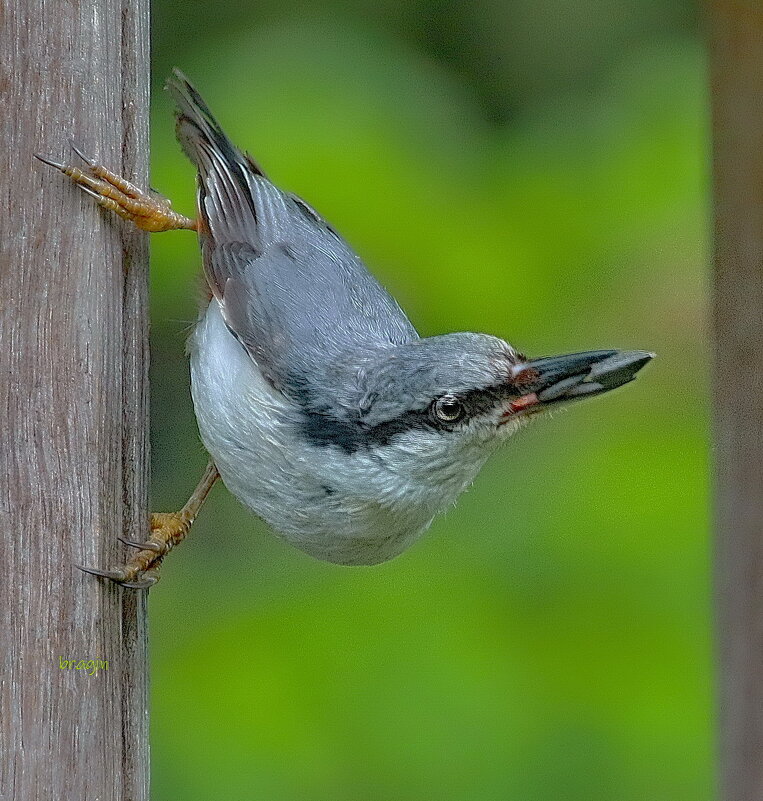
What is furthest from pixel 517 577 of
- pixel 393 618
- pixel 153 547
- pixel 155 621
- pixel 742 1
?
pixel 742 1

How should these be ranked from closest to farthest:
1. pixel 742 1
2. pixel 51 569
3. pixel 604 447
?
pixel 742 1, pixel 51 569, pixel 604 447

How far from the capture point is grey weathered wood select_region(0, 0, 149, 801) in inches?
77.7

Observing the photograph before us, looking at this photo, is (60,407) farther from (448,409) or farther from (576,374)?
(576,374)

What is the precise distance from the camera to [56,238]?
6.67 feet

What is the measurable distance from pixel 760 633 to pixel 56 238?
1.34 m

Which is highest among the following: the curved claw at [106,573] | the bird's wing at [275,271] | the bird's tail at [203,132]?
the bird's tail at [203,132]

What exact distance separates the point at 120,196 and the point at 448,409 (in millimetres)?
692

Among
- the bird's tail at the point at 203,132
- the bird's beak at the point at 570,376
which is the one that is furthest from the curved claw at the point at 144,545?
the bird's tail at the point at 203,132

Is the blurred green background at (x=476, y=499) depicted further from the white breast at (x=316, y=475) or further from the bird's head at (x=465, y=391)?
the bird's head at (x=465, y=391)

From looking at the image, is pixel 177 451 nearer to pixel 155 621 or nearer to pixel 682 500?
pixel 155 621

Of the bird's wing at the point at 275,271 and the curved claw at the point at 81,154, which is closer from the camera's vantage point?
the curved claw at the point at 81,154

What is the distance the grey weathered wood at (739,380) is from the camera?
1834mm
